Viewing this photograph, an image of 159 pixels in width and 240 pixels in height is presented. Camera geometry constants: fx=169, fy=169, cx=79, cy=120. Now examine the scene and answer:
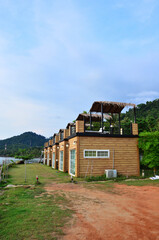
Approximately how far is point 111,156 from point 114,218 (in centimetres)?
857

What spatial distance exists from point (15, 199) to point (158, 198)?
568cm

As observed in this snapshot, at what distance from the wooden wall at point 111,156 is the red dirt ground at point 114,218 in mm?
5532

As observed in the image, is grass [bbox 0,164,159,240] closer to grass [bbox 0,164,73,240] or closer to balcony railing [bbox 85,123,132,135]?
grass [bbox 0,164,73,240]

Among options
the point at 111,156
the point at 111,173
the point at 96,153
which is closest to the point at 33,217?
the point at 111,173

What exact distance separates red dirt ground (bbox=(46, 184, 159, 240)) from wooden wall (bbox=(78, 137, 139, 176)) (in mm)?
5532

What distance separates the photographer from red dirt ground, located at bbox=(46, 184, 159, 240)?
11.8 feet

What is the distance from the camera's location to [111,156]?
13008 mm

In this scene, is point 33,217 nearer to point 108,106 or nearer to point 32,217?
point 32,217

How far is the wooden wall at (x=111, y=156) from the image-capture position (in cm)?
1250

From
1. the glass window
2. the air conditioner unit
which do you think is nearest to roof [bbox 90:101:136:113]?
the glass window

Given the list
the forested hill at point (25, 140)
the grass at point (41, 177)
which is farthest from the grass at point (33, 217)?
the forested hill at point (25, 140)

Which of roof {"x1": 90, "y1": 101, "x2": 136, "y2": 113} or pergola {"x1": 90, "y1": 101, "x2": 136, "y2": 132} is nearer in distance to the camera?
pergola {"x1": 90, "y1": 101, "x2": 136, "y2": 132}

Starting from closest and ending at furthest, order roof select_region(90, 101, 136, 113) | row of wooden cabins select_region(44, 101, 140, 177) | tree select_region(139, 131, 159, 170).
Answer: row of wooden cabins select_region(44, 101, 140, 177), tree select_region(139, 131, 159, 170), roof select_region(90, 101, 136, 113)

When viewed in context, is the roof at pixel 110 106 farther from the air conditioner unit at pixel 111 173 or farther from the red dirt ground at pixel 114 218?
the red dirt ground at pixel 114 218
